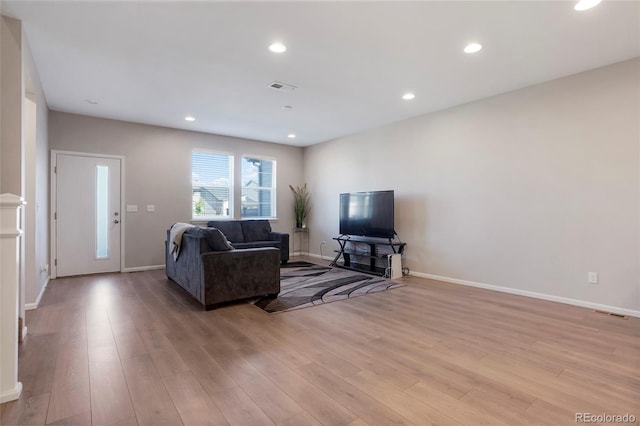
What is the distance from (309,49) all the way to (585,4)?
A: 221 centimetres

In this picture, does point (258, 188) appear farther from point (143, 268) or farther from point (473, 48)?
point (473, 48)

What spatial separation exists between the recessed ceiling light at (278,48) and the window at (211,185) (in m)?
3.80

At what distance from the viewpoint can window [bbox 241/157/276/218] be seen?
697 centimetres

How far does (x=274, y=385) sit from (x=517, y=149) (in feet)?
13.1

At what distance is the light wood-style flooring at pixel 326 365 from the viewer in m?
1.67

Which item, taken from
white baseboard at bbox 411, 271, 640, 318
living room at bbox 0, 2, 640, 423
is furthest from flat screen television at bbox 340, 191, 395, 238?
white baseboard at bbox 411, 271, 640, 318

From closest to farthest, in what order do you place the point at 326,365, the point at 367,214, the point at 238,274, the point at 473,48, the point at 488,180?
the point at 326,365
the point at 473,48
the point at 238,274
the point at 488,180
the point at 367,214

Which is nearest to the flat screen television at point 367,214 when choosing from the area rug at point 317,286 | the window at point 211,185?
the area rug at point 317,286

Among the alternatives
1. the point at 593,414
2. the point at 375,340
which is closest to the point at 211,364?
the point at 375,340

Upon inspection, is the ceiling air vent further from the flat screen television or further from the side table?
the side table

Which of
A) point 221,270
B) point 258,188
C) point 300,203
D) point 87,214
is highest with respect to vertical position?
point 258,188

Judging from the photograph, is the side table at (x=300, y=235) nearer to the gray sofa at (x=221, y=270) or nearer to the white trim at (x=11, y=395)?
the gray sofa at (x=221, y=270)

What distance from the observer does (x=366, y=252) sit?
6.01m
